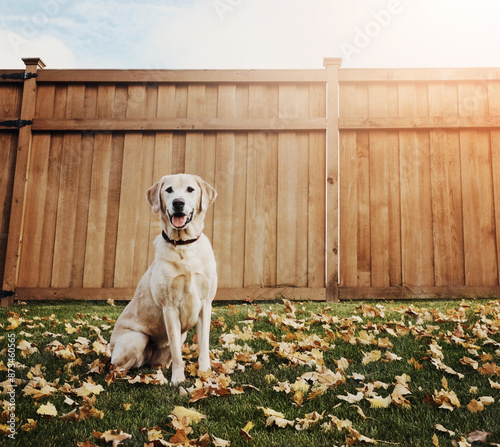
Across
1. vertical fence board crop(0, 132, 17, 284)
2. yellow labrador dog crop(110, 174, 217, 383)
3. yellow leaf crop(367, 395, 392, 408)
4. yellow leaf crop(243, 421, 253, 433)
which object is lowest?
yellow leaf crop(243, 421, 253, 433)

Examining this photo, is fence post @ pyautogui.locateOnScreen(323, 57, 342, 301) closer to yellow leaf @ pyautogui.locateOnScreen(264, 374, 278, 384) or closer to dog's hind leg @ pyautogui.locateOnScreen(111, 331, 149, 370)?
yellow leaf @ pyautogui.locateOnScreen(264, 374, 278, 384)

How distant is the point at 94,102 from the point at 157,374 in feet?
14.7

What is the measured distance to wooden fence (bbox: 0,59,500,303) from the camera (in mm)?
5422

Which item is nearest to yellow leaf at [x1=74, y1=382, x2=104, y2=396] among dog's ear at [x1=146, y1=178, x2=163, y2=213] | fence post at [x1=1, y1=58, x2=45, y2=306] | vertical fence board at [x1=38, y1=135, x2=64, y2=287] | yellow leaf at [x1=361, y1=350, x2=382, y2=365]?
dog's ear at [x1=146, y1=178, x2=163, y2=213]

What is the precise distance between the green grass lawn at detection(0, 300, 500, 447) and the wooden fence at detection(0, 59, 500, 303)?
1.52 m

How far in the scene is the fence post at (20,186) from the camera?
556 cm

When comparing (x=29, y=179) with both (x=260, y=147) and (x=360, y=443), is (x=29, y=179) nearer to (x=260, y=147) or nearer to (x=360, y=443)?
(x=260, y=147)

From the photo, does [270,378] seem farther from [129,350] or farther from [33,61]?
[33,61]

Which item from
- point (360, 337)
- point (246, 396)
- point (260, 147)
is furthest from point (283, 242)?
point (246, 396)

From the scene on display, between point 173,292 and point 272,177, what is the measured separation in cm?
324

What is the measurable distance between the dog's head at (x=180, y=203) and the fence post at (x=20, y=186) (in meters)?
3.60

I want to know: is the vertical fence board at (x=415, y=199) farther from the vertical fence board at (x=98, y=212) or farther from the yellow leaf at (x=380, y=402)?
the vertical fence board at (x=98, y=212)

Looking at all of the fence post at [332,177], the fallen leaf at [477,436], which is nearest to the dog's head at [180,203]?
the fallen leaf at [477,436]

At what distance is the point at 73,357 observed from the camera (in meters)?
3.07
